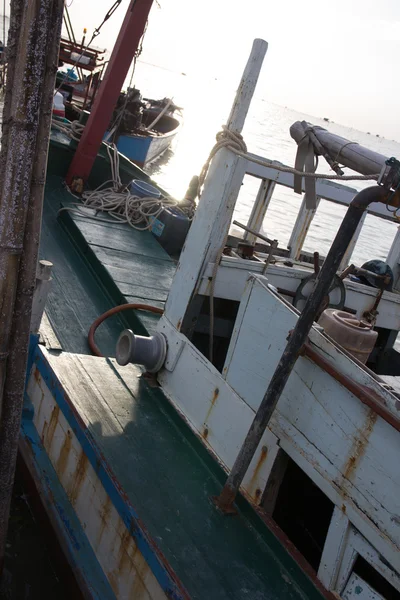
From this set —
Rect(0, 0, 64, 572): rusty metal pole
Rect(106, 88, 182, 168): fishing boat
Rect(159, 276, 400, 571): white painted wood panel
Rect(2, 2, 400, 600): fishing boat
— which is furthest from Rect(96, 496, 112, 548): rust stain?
Rect(106, 88, 182, 168): fishing boat

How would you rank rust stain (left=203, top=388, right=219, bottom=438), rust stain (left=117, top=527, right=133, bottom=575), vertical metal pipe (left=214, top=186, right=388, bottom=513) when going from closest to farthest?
1. vertical metal pipe (left=214, top=186, right=388, bottom=513)
2. rust stain (left=117, top=527, right=133, bottom=575)
3. rust stain (left=203, top=388, right=219, bottom=438)

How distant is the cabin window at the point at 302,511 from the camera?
12.7ft

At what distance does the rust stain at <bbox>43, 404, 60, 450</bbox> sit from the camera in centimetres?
420

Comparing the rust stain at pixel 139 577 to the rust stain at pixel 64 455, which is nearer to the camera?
the rust stain at pixel 139 577

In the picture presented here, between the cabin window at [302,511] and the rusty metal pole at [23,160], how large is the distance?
1.97 m

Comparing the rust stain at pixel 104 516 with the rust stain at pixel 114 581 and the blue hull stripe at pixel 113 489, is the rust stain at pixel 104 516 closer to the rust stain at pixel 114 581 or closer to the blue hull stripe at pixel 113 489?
the blue hull stripe at pixel 113 489

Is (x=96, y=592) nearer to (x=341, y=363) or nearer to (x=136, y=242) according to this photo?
(x=341, y=363)

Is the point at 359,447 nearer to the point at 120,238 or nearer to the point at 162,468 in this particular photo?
the point at 162,468

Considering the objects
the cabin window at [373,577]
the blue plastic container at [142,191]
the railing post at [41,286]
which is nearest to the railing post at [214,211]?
the railing post at [41,286]

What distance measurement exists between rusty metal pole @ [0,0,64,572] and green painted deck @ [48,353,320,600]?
1085mm

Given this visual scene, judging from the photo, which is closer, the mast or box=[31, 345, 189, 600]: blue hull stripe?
box=[31, 345, 189, 600]: blue hull stripe

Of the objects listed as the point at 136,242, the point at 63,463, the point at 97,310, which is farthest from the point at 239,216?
the point at 63,463

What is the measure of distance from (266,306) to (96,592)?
1.86 m

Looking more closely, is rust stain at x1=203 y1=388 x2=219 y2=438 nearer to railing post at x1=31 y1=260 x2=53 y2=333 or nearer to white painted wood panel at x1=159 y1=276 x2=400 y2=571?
white painted wood panel at x1=159 y1=276 x2=400 y2=571
